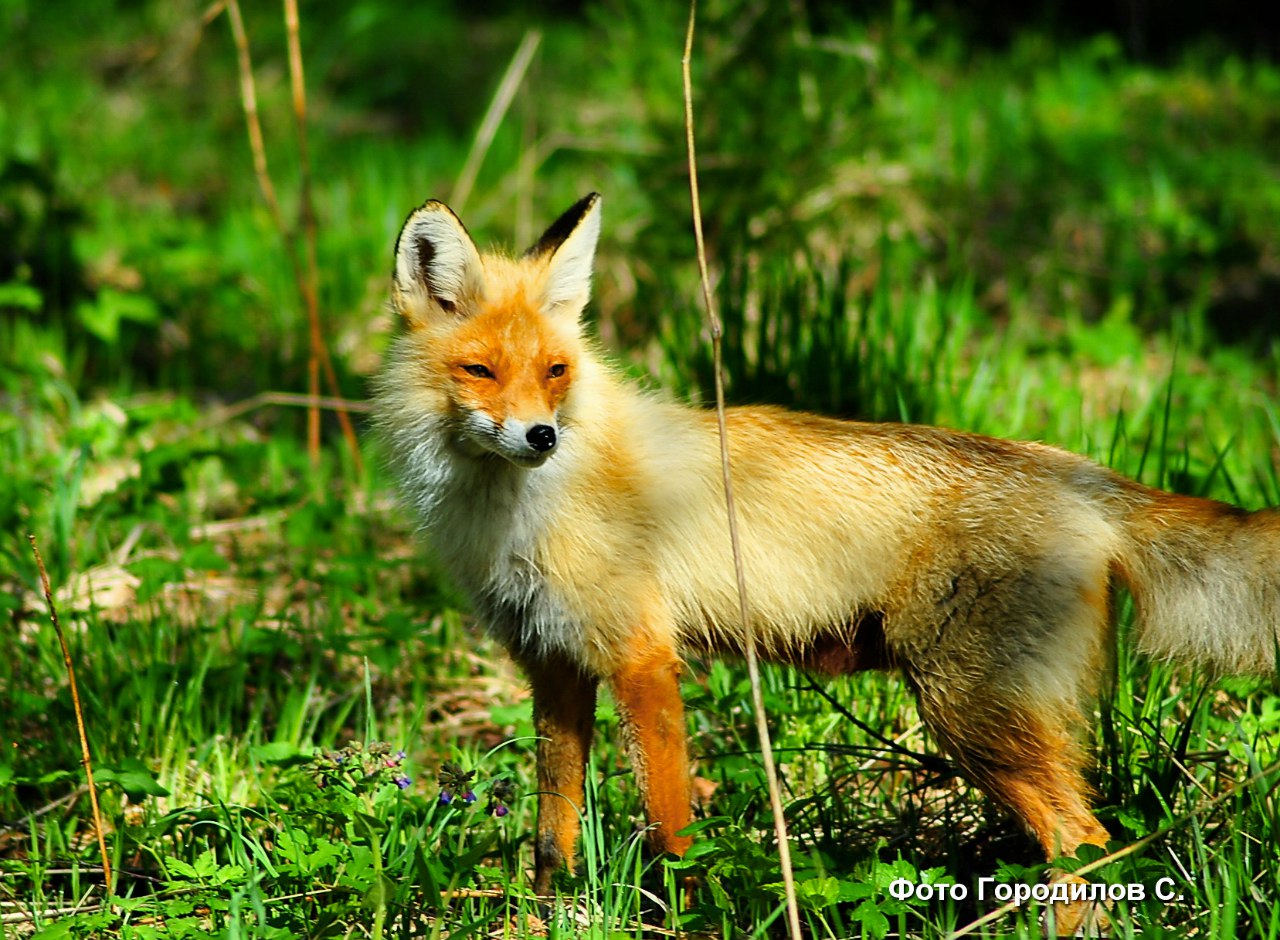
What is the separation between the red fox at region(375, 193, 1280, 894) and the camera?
334cm

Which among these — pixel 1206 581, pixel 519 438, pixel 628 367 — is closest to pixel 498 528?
pixel 519 438

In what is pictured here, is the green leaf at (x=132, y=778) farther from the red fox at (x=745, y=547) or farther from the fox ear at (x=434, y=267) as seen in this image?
the fox ear at (x=434, y=267)

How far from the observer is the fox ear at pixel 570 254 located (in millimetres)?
3744

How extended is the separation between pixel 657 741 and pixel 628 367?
6.54ft

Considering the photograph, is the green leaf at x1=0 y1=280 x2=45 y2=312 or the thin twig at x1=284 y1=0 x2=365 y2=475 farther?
the green leaf at x1=0 y1=280 x2=45 y2=312

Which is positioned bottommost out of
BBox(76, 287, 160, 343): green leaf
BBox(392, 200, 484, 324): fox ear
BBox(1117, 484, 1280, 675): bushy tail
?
BBox(1117, 484, 1280, 675): bushy tail

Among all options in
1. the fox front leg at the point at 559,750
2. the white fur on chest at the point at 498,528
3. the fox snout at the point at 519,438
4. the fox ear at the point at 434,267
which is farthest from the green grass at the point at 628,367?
the fox ear at the point at 434,267

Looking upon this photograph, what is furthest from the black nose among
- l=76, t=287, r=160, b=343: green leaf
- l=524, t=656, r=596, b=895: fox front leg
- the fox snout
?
l=76, t=287, r=160, b=343: green leaf

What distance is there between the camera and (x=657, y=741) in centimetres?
352

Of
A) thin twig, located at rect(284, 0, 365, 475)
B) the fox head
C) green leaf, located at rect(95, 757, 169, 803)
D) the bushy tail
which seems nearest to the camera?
the bushy tail

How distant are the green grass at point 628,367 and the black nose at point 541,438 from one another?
86 centimetres

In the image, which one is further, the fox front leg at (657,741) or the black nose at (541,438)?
the fox front leg at (657,741)

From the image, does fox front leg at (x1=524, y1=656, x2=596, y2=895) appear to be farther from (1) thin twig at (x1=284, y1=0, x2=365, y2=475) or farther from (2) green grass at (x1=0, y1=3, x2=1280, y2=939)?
(1) thin twig at (x1=284, y1=0, x2=365, y2=475)

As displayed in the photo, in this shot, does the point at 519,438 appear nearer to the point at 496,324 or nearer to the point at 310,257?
the point at 496,324
